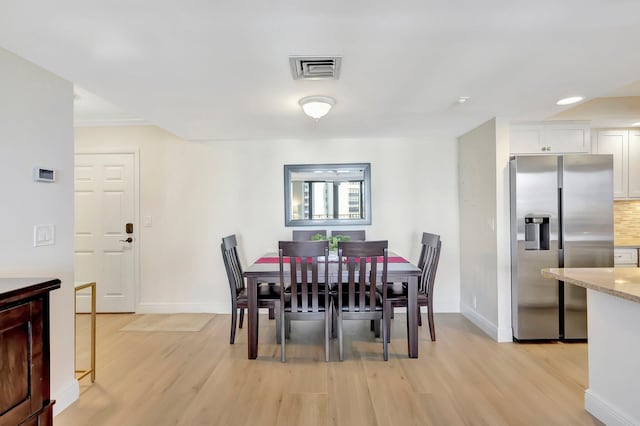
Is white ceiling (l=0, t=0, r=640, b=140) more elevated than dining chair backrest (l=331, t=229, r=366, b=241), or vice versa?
white ceiling (l=0, t=0, r=640, b=140)

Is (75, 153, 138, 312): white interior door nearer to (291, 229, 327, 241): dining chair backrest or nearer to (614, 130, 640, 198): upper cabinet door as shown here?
(291, 229, 327, 241): dining chair backrest

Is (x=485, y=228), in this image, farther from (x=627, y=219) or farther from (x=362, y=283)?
(x=627, y=219)

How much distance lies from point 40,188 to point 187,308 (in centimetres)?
249

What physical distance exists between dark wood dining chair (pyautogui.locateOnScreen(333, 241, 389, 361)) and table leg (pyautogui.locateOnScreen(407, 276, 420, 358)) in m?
0.23

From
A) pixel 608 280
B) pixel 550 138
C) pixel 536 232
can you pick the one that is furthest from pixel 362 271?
pixel 550 138

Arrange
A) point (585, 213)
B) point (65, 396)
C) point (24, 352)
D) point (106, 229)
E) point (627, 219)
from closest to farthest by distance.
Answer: point (24, 352), point (65, 396), point (585, 213), point (627, 219), point (106, 229)

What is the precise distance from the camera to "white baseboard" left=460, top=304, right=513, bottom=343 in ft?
10.3

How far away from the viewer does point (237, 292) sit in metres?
3.20

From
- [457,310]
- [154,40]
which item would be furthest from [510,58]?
[457,310]

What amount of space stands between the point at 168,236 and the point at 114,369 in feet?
5.77

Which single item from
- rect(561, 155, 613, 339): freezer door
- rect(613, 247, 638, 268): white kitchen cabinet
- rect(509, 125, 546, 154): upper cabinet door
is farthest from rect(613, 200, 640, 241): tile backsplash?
rect(509, 125, 546, 154): upper cabinet door

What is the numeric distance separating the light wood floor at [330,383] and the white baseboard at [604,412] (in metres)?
0.07

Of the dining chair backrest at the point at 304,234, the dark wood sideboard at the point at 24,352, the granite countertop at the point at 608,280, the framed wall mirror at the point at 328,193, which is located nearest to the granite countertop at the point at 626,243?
the granite countertop at the point at 608,280

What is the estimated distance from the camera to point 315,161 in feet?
13.5
